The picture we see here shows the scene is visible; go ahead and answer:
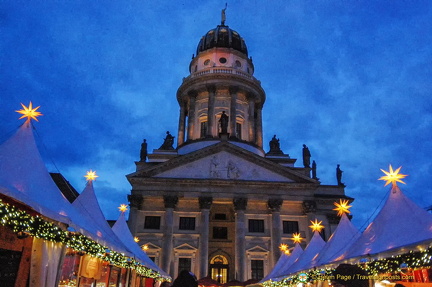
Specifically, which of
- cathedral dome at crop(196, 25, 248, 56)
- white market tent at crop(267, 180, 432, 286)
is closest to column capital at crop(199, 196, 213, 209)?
white market tent at crop(267, 180, 432, 286)

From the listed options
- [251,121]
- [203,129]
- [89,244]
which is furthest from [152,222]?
[89,244]

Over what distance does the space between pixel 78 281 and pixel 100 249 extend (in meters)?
1.53

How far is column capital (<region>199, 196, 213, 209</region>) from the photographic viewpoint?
36125 millimetres

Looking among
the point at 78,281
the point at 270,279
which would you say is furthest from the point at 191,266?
the point at 78,281

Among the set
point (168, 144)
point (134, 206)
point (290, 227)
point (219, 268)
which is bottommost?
point (219, 268)

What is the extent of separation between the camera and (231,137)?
4603 centimetres

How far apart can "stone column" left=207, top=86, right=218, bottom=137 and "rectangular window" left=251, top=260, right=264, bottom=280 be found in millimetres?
17051

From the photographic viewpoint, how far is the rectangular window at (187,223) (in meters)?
37.3

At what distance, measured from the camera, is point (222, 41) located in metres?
54.4

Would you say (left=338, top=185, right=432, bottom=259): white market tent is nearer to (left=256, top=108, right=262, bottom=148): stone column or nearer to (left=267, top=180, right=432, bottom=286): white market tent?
(left=267, top=180, right=432, bottom=286): white market tent

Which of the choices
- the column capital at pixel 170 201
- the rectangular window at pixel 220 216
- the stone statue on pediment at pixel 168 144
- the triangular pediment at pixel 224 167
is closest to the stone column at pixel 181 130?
the stone statue on pediment at pixel 168 144

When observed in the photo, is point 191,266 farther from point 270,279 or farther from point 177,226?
point 270,279

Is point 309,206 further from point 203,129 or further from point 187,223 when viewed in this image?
point 203,129

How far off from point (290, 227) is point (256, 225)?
3589mm
